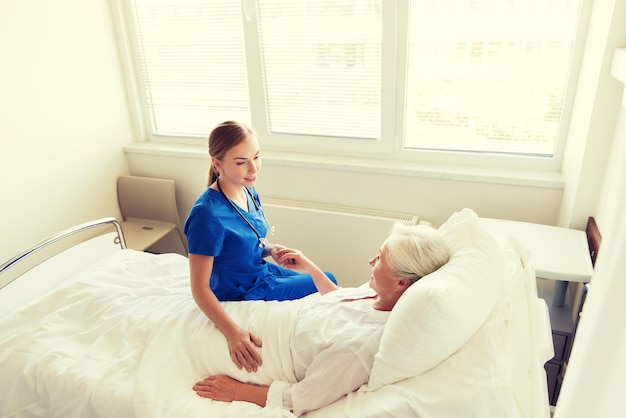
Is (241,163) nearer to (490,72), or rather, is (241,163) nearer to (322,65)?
(322,65)

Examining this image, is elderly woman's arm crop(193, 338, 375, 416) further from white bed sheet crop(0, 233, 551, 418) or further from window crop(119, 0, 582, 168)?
window crop(119, 0, 582, 168)

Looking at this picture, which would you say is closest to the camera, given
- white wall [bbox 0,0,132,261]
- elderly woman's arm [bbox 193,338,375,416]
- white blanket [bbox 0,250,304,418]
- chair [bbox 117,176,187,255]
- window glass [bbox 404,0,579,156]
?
elderly woman's arm [bbox 193,338,375,416]

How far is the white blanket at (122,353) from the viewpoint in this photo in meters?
1.41

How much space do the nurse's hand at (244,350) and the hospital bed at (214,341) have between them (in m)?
0.03

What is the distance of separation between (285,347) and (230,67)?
6.19ft

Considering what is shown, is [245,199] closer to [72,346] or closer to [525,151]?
[72,346]

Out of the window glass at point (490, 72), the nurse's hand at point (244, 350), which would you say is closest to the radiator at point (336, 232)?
the window glass at point (490, 72)

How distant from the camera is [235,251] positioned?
171cm

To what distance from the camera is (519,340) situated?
123cm

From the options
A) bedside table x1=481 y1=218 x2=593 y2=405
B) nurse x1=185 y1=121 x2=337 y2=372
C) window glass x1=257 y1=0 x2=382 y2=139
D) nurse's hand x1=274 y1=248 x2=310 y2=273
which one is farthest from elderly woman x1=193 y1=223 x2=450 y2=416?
window glass x1=257 y1=0 x2=382 y2=139

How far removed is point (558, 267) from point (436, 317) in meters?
0.80

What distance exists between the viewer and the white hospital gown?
4.19ft

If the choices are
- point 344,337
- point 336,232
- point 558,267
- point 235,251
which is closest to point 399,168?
point 336,232

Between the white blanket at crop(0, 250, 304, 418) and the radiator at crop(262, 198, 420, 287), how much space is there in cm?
84
